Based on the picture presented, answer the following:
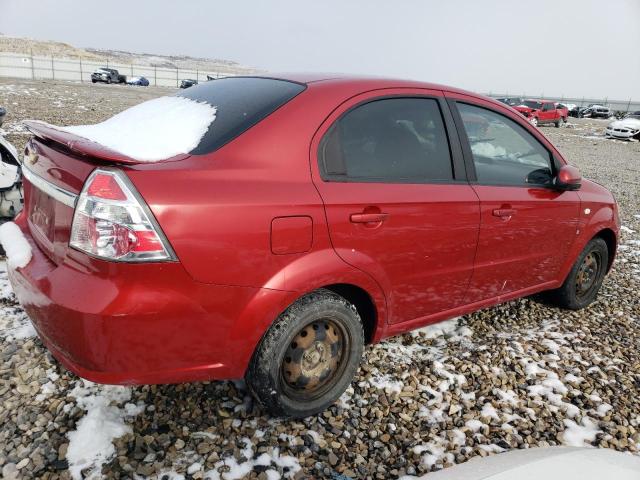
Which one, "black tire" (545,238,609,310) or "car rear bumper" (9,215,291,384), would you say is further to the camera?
"black tire" (545,238,609,310)

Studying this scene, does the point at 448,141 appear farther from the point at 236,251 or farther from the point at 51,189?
the point at 51,189

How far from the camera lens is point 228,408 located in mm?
2451

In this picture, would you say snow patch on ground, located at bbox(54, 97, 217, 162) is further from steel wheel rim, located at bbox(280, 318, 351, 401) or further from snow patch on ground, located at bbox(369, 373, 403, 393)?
snow patch on ground, located at bbox(369, 373, 403, 393)

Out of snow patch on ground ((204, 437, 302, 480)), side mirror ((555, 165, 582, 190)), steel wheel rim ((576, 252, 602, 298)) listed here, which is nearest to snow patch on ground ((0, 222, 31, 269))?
snow patch on ground ((204, 437, 302, 480))

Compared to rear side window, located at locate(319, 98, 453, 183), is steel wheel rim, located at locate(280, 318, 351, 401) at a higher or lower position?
lower

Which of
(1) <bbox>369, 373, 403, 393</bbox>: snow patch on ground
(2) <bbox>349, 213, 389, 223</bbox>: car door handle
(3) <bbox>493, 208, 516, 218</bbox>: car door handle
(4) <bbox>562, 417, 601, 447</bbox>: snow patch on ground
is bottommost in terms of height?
(4) <bbox>562, 417, 601, 447</bbox>: snow patch on ground

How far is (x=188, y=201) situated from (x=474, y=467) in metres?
1.34

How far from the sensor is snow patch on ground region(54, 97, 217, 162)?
78.6 inches

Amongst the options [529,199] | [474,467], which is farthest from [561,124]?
[474,467]

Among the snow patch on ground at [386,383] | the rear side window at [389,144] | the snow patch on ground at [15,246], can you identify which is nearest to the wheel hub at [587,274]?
the rear side window at [389,144]

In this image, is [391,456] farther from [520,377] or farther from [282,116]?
[282,116]

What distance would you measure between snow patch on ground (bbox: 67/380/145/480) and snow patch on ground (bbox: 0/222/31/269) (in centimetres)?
76

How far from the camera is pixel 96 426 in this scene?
2240 mm

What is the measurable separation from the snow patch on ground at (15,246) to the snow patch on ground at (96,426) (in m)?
0.76
